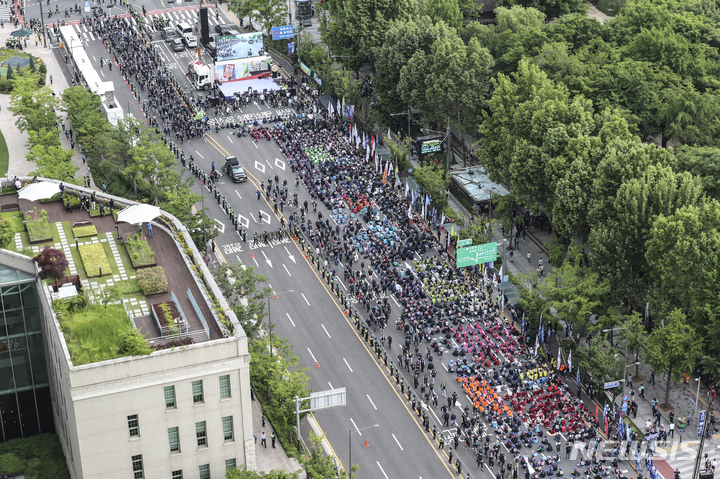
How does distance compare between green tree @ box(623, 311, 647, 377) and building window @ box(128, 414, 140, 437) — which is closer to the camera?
building window @ box(128, 414, 140, 437)

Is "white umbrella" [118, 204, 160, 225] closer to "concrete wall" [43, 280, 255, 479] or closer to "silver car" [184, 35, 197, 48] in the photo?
"concrete wall" [43, 280, 255, 479]

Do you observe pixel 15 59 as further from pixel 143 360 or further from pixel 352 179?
pixel 143 360

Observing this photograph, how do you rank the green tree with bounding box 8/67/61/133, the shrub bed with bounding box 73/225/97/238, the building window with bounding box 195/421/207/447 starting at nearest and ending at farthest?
the building window with bounding box 195/421/207/447 < the shrub bed with bounding box 73/225/97/238 < the green tree with bounding box 8/67/61/133

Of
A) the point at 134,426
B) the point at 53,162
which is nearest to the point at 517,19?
the point at 53,162

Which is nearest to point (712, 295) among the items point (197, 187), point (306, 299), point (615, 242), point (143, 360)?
point (615, 242)

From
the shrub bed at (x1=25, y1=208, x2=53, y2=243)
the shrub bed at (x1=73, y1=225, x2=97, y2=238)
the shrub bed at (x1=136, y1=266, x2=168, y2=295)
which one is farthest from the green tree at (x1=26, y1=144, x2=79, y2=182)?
the shrub bed at (x1=136, y1=266, x2=168, y2=295)

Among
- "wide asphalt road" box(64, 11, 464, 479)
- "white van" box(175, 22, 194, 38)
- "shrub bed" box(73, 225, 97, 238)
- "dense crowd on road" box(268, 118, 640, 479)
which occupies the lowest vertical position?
"wide asphalt road" box(64, 11, 464, 479)
